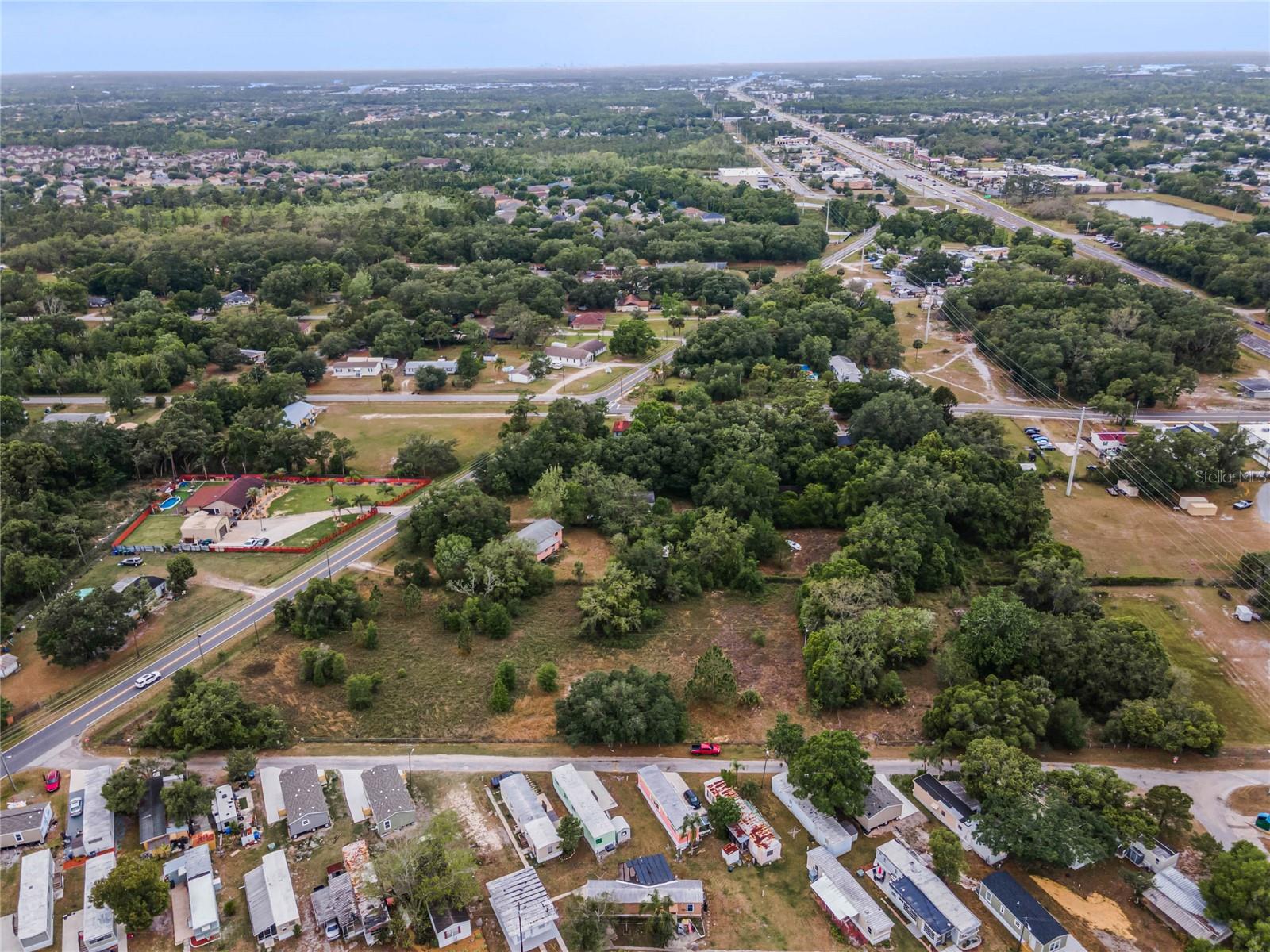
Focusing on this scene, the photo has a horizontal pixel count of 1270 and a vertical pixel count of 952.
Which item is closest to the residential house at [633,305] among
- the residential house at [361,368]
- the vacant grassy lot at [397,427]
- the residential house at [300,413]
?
the residential house at [361,368]

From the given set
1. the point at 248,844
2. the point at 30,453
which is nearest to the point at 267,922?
the point at 248,844

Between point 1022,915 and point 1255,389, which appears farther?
point 1255,389

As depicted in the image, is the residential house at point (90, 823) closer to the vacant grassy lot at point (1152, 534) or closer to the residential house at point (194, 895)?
the residential house at point (194, 895)

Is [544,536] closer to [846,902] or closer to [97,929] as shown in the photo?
[846,902]

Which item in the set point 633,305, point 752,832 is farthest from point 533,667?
point 633,305

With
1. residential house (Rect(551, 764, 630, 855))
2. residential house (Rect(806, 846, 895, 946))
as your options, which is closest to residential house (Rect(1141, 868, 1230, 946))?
residential house (Rect(806, 846, 895, 946))

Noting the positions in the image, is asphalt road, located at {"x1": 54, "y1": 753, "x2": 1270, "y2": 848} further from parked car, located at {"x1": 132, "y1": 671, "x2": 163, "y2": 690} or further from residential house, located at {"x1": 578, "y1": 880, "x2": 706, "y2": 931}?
residential house, located at {"x1": 578, "y1": 880, "x2": 706, "y2": 931}
